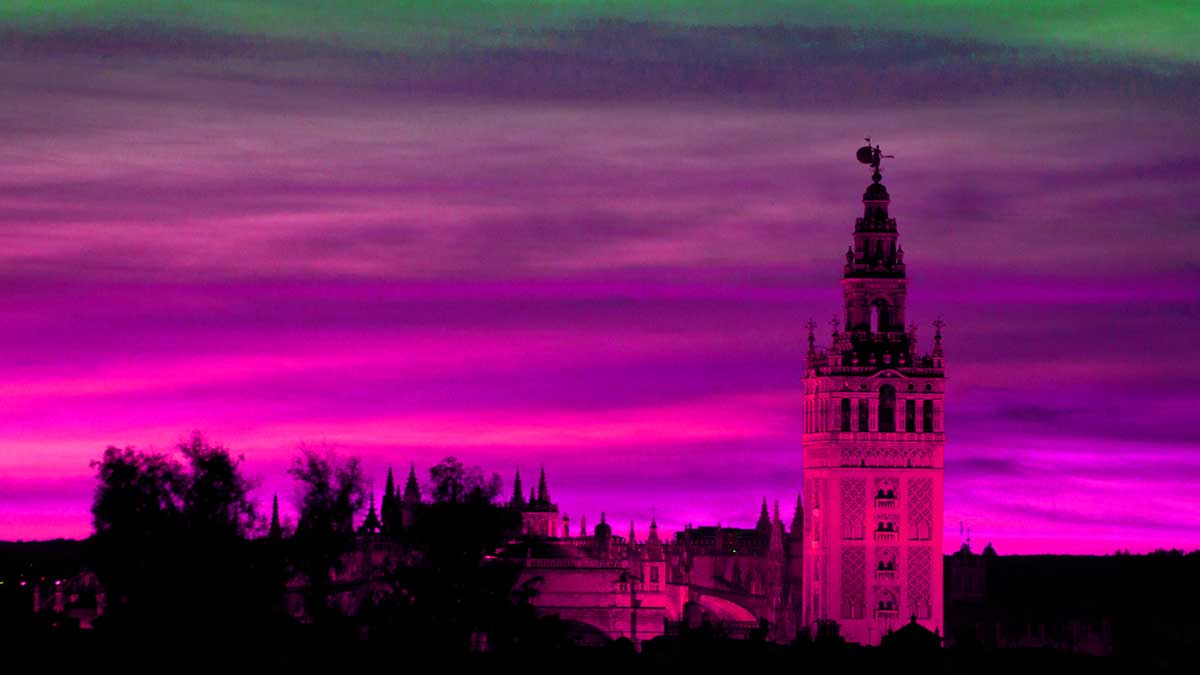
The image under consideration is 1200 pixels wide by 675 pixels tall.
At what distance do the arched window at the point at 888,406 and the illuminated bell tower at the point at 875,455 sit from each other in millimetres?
49

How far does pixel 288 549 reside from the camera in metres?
117

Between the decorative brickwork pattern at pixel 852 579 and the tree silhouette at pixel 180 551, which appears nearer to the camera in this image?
the tree silhouette at pixel 180 551

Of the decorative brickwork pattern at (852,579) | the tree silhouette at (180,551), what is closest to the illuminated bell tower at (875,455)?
the decorative brickwork pattern at (852,579)

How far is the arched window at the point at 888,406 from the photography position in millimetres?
176750

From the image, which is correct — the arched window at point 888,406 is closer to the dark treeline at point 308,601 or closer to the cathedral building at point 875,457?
the cathedral building at point 875,457

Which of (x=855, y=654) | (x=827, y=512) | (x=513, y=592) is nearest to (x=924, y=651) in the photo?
(x=855, y=654)

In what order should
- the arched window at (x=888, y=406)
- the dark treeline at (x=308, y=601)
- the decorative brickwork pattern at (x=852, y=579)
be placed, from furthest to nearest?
the arched window at (x=888, y=406) → the decorative brickwork pattern at (x=852, y=579) → the dark treeline at (x=308, y=601)

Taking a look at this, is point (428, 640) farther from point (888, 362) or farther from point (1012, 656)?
point (888, 362)

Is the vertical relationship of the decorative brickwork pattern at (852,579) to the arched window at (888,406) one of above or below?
below

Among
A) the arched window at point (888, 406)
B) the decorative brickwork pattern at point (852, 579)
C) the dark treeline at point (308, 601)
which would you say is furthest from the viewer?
the arched window at point (888, 406)

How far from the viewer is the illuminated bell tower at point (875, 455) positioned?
17525cm

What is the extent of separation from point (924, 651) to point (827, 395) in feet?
154

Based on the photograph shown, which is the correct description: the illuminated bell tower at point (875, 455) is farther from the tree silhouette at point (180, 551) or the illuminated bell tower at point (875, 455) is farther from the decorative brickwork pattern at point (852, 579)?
the tree silhouette at point (180, 551)

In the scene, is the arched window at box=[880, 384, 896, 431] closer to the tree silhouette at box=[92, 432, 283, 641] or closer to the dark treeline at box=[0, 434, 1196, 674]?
the dark treeline at box=[0, 434, 1196, 674]
